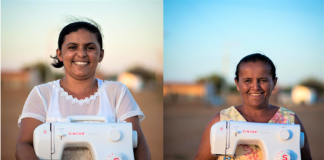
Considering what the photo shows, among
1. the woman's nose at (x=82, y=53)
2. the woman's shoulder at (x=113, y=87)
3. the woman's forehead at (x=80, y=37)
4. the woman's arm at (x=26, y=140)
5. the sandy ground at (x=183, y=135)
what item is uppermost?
the woman's forehead at (x=80, y=37)

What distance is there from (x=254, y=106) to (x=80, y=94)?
3.38 ft

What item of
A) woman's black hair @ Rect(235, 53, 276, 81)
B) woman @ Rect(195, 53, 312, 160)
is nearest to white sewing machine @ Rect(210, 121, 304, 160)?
woman @ Rect(195, 53, 312, 160)

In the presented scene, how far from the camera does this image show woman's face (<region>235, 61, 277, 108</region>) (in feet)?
6.47

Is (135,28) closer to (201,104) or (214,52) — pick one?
(214,52)

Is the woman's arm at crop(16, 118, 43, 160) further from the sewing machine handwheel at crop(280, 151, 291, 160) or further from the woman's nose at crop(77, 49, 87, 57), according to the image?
the sewing machine handwheel at crop(280, 151, 291, 160)

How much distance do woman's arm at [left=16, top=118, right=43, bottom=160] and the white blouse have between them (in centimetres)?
3

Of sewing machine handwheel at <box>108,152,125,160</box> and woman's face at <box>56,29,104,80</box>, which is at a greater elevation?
woman's face at <box>56,29,104,80</box>

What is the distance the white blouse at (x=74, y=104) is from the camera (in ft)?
6.10

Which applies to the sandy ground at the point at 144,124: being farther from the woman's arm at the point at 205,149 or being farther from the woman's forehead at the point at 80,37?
the woman's forehead at the point at 80,37

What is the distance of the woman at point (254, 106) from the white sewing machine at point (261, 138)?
0.12 metres

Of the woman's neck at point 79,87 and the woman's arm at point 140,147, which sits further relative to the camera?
the woman's neck at point 79,87

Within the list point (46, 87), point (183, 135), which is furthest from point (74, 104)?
point (183, 135)

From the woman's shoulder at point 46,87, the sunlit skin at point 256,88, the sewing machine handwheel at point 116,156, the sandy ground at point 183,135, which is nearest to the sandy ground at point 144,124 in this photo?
the sandy ground at point 183,135

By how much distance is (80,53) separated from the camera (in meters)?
1.90
